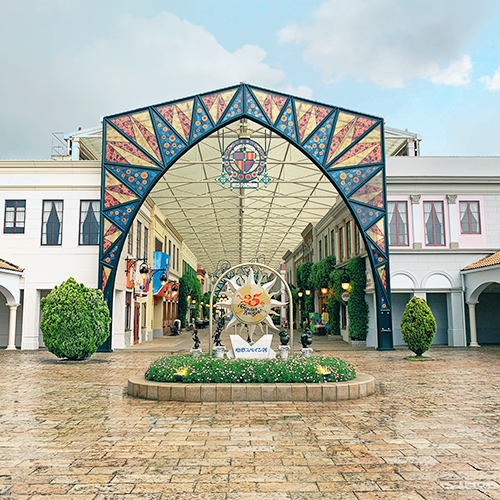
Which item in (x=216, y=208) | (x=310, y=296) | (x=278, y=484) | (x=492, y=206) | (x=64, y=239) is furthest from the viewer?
(x=310, y=296)

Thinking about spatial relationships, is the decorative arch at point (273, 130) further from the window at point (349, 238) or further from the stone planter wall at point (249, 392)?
the stone planter wall at point (249, 392)

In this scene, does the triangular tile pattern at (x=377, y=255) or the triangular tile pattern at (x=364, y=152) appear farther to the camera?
the triangular tile pattern at (x=364, y=152)

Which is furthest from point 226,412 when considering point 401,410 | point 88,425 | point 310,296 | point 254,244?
point 254,244

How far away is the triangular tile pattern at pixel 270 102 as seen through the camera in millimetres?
22859

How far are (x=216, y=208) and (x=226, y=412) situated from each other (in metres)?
27.3

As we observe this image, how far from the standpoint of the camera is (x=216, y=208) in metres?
35.5

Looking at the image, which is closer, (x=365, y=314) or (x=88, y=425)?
(x=88, y=425)

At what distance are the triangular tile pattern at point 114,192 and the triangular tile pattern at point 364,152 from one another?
8.92 meters

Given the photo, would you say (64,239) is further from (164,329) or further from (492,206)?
(492,206)

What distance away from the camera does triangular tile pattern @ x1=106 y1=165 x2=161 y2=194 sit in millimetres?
22144

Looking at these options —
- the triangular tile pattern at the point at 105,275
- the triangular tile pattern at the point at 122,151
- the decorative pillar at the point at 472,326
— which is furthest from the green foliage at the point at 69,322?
the decorative pillar at the point at 472,326

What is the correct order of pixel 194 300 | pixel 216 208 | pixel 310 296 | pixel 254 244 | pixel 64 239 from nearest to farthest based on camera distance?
pixel 64 239, pixel 216 208, pixel 310 296, pixel 194 300, pixel 254 244

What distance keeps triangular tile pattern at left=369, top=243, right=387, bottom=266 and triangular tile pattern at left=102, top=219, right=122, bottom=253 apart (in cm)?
1077

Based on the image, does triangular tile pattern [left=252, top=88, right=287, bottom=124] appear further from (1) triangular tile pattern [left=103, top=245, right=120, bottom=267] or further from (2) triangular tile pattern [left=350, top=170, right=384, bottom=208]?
(1) triangular tile pattern [left=103, top=245, right=120, bottom=267]
